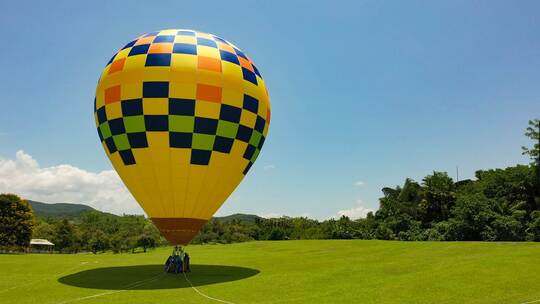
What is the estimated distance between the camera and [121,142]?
22.5 meters

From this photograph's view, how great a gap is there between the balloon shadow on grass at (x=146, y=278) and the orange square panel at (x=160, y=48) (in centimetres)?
1157

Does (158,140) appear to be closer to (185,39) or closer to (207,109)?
(207,109)

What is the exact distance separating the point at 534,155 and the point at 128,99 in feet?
167

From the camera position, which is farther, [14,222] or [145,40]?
[14,222]

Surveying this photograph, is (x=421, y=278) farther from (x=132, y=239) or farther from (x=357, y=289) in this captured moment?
(x=132, y=239)

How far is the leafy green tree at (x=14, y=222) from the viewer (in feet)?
191

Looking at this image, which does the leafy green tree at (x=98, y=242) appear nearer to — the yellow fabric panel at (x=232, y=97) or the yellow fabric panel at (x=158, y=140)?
the yellow fabric panel at (x=158, y=140)

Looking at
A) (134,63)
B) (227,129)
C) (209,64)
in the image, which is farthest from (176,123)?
(134,63)

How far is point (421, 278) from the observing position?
1884cm

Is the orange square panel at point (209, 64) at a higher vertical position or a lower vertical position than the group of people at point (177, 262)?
higher

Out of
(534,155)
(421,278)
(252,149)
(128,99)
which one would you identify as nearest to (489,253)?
(421,278)

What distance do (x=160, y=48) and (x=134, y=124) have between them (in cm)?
422

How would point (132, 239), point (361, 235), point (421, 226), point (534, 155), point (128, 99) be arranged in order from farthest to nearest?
point (132, 239) < point (361, 235) < point (421, 226) < point (534, 155) < point (128, 99)

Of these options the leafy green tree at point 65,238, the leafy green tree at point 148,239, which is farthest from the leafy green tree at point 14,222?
the leafy green tree at point 65,238
